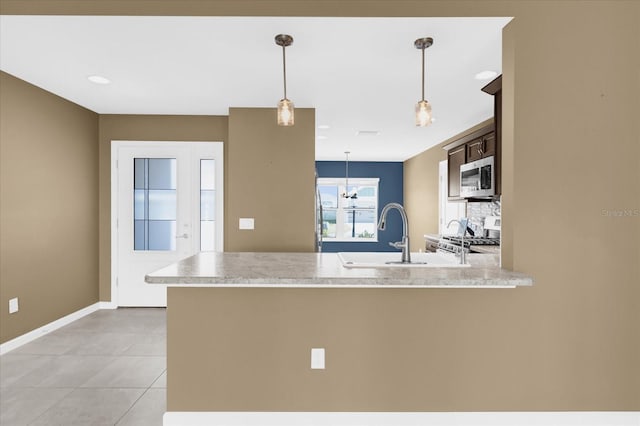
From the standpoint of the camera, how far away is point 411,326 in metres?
1.99

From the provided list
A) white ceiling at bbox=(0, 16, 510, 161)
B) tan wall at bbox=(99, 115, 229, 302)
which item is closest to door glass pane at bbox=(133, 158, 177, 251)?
tan wall at bbox=(99, 115, 229, 302)

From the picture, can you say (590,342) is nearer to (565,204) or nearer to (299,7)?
(565,204)

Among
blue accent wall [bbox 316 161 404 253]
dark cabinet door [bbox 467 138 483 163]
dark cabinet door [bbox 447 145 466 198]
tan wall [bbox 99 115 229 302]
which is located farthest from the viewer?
blue accent wall [bbox 316 161 404 253]

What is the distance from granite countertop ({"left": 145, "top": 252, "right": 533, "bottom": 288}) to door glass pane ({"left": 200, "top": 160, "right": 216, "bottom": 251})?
218cm

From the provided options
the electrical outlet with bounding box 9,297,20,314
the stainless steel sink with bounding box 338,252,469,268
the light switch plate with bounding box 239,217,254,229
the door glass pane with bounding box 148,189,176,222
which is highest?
the door glass pane with bounding box 148,189,176,222

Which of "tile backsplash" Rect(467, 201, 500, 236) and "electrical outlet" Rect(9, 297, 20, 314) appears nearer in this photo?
"electrical outlet" Rect(9, 297, 20, 314)

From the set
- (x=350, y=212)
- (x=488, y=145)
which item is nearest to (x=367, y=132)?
(x=488, y=145)

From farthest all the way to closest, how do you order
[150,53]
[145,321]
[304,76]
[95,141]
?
[95,141]
[145,321]
[304,76]
[150,53]

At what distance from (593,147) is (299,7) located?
1.81 meters

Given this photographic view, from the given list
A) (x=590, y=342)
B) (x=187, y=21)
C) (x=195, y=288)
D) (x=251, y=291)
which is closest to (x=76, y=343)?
(x=195, y=288)

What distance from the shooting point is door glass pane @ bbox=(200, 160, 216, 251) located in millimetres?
4297

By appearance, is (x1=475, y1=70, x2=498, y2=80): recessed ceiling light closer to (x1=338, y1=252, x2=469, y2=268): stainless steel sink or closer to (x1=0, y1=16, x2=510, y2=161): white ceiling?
(x1=0, y1=16, x2=510, y2=161): white ceiling

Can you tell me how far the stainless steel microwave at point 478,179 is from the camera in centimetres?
354

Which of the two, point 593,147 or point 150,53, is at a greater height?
point 150,53
